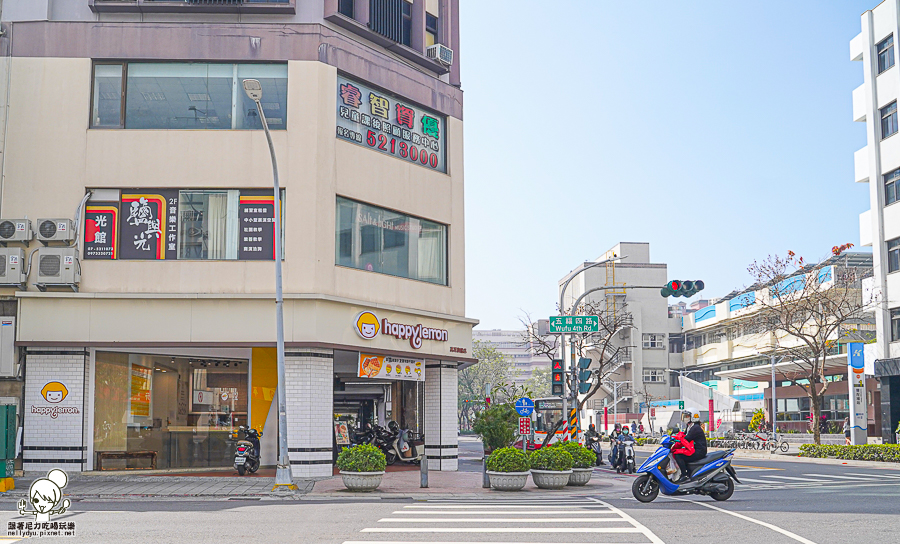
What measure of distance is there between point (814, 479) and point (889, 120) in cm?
2498

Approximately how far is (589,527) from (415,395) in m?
17.7

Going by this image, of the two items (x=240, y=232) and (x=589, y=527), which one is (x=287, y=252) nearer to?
(x=240, y=232)

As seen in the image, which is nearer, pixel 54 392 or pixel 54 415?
pixel 54 415

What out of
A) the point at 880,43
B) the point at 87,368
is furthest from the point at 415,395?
the point at 880,43

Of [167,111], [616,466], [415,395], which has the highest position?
[167,111]

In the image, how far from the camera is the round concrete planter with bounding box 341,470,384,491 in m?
21.0

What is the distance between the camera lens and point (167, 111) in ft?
84.5

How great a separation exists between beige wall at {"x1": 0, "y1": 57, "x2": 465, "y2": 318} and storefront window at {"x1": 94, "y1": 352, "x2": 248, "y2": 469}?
2727mm

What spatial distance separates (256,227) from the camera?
2545 centimetres

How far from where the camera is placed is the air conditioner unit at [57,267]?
79.9 feet

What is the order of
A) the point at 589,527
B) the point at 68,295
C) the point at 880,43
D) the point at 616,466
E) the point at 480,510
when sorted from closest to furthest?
the point at 589,527
the point at 480,510
the point at 68,295
the point at 616,466
the point at 880,43

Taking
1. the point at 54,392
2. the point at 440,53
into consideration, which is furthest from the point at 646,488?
the point at 440,53

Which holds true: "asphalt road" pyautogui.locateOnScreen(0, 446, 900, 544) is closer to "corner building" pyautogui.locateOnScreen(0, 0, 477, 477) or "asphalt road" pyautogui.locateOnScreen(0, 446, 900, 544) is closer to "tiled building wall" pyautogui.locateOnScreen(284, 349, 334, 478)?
"tiled building wall" pyautogui.locateOnScreen(284, 349, 334, 478)

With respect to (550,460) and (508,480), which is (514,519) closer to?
(508,480)
